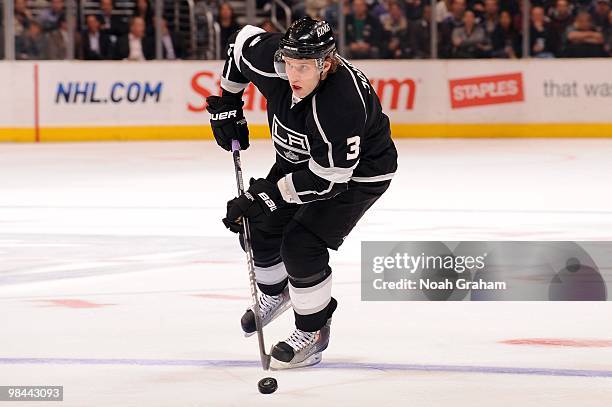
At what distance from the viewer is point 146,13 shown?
50.6 feet

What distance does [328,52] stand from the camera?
155 inches

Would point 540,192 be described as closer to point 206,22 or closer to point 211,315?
point 211,315

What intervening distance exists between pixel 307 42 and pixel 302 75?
0.10m

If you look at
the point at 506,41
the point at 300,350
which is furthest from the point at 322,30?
the point at 506,41

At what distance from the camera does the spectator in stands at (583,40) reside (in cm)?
1548

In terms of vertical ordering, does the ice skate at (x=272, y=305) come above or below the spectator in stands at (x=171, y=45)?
above

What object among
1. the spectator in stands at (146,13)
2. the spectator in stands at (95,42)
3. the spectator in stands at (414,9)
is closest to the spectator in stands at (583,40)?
the spectator in stands at (414,9)

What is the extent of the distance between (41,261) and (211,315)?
5.57ft

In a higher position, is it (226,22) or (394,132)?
(226,22)

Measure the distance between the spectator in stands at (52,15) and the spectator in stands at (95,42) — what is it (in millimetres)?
327

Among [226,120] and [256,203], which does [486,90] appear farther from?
[256,203]

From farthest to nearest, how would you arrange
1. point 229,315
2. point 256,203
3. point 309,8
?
point 309,8, point 229,315, point 256,203

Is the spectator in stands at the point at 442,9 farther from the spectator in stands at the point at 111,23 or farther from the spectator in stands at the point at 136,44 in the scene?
the spectator in stands at the point at 111,23

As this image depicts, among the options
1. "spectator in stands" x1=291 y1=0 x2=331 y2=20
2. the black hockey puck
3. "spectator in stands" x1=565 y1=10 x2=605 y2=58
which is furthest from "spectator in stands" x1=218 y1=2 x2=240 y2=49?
the black hockey puck
